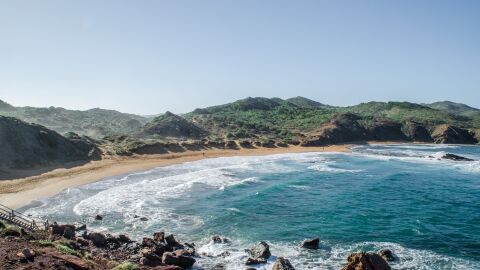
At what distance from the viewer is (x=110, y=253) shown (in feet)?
81.9

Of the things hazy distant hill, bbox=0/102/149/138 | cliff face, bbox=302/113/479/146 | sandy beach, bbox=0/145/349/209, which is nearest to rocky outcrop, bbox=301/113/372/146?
cliff face, bbox=302/113/479/146

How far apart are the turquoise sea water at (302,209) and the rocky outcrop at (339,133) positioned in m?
34.3

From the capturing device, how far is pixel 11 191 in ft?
135

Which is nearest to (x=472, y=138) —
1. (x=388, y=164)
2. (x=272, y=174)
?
(x=388, y=164)

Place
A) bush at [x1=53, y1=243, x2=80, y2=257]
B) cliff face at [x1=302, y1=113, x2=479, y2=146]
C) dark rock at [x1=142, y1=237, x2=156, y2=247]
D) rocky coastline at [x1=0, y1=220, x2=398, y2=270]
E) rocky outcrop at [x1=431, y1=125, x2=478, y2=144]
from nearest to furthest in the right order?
1. rocky coastline at [x1=0, y1=220, x2=398, y2=270]
2. bush at [x1=53, y1=243, x2=80, y2=257]
3. dark rock at [x1=142, y1=237, x2=156, y2=247]
4. cliff face at [x1=302, y1=113, x2=479, y2=146]
5. rocky outcrop at [x1=431, y1=125, x2=478, y2=144]

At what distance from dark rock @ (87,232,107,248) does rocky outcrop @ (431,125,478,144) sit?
9750cm

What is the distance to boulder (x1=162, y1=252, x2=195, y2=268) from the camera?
76.8ft

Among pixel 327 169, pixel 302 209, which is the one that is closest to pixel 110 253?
pixel 302 209

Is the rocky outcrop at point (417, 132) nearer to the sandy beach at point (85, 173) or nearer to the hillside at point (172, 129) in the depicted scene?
the sandy beach at point (85, 173)

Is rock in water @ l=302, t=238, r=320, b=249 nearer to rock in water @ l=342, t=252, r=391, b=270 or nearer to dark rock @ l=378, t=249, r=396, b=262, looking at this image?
dark rock @ l=378, t=249, r=396, b=262

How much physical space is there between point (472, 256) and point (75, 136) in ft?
193

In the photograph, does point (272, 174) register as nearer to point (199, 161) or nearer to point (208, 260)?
point (199, 161)

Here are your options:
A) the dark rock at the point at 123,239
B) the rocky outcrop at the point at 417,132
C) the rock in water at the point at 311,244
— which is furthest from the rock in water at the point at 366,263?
the rocky outcrop at the point at 417,132

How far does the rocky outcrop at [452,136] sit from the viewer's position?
10588cm
